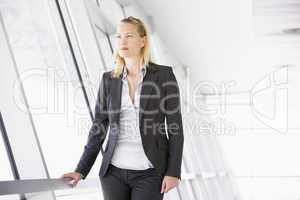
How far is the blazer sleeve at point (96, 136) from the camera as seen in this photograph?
82.0 inches

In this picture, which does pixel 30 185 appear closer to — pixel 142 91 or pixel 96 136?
pixel 96 136

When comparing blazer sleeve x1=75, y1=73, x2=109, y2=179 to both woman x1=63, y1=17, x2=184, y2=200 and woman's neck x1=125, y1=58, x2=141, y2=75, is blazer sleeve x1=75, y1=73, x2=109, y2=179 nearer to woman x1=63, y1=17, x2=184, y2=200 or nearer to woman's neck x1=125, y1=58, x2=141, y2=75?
woman x1=63, y1=17, x2=184, y2=200

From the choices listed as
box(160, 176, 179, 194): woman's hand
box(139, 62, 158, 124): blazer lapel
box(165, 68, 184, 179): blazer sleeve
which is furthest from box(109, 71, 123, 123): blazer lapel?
box(160, 176, 179, 194): woman's hand

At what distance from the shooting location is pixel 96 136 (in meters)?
2.10

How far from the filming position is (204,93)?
11945 mm

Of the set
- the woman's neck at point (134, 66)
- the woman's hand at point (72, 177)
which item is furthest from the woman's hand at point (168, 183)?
the woman's neck at point (134, 66)

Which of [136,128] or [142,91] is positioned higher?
[142,91]

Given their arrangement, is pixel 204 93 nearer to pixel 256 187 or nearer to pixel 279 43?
pixel 256 187

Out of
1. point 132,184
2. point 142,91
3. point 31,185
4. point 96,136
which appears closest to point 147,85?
point 142,91

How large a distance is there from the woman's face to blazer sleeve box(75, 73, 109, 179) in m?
0.16

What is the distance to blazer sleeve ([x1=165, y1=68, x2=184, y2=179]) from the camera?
196 centimetres

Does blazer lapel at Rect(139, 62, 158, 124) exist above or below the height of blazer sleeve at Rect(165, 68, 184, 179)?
above

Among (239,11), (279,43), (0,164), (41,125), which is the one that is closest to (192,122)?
(279,43)

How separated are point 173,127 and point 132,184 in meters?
0.30
